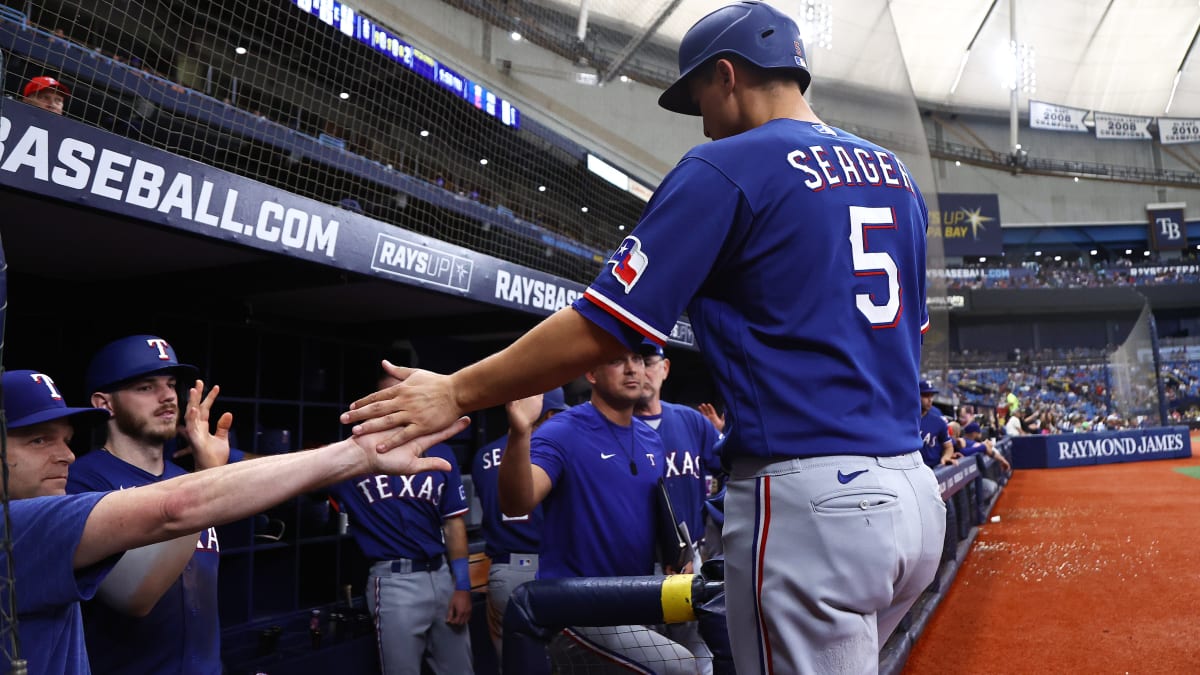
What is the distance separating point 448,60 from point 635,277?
636 inches

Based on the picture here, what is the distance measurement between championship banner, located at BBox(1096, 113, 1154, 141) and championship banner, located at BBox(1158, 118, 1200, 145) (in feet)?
2.15

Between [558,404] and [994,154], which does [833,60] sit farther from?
[994,154]

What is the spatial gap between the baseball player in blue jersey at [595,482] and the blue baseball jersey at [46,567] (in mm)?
1181

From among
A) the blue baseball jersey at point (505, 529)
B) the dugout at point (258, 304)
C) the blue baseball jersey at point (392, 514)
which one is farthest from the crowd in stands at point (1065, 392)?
the blue baseball jersey at point (392, 514)

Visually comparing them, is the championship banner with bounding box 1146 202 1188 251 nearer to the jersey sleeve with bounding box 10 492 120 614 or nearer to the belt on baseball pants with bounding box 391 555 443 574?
the belt on baseball pants with bounding box 391 555 443 574

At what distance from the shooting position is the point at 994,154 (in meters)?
37.3

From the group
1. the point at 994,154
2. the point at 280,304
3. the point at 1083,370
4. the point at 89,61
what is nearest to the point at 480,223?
the point at 280,304

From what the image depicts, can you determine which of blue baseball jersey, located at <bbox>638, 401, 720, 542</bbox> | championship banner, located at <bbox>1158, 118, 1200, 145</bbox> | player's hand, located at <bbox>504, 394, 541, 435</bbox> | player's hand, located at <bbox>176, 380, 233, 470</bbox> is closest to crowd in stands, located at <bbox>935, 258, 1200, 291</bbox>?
championship banner, located at <bbox>1158, 118, 1200, 145</bbox>

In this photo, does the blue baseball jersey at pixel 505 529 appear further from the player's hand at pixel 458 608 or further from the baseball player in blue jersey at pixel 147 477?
the baseball player in blue jersey at pixel 147 477

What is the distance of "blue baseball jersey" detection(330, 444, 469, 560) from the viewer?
4.36 m

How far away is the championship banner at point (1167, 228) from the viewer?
38.1 m

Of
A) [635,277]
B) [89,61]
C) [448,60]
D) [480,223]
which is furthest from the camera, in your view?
[448,60]

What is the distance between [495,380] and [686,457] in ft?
8.04

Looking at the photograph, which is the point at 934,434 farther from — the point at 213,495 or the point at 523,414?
the point at 213,495
